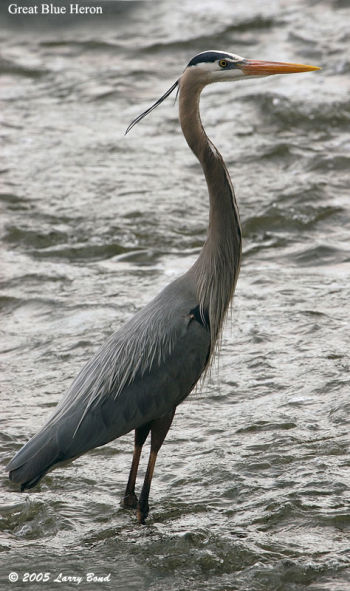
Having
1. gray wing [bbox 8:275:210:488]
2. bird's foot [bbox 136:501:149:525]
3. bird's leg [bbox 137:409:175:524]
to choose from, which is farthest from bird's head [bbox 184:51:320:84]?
bird's foot [bbox 136:501:149:525]

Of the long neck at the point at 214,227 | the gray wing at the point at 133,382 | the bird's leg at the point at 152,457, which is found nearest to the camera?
the gray wing at the point at 133,382

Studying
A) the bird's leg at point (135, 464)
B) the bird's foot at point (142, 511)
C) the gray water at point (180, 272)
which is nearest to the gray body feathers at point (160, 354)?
the bird's leg at point (135, 464)

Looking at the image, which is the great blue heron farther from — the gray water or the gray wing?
the gray water

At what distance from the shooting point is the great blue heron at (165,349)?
502cm

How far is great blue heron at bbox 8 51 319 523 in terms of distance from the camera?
5.02 metres

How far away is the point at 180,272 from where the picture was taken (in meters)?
8.21

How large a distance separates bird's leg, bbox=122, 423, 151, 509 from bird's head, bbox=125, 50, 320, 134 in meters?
1.62

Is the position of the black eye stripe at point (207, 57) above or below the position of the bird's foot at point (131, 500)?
above

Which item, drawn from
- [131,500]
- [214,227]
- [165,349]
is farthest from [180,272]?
[131,500]

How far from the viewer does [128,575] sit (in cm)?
475

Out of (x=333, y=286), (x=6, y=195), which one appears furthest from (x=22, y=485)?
(x=6, y=195)

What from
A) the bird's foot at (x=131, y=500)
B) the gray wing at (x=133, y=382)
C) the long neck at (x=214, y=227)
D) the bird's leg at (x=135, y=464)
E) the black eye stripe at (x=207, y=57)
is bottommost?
the bird's foot at (x=131, y=500)

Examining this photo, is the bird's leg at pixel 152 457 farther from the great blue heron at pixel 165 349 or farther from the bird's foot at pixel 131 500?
the bird's foot at pixel 131 500

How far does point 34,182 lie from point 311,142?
303 centimetres
